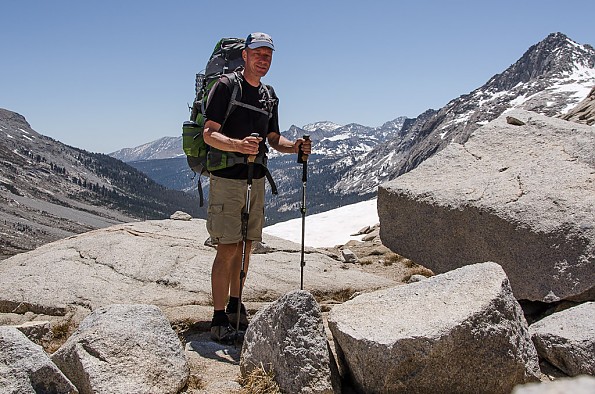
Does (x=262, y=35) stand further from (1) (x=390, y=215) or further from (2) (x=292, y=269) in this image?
(2) (x=292, y=269)

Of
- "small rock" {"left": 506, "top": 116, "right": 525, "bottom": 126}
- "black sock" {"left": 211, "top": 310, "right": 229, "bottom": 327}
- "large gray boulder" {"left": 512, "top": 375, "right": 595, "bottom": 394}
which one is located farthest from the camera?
"small rock" {"left": 506, "top": 116, "right": 525, "bottom": 126}

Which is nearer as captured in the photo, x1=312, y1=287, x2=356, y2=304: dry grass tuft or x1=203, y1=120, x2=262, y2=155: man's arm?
x1=203, y1=120, x2=262, y2=155: man's arm

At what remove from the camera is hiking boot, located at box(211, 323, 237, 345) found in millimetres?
8102

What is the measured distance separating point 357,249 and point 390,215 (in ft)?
24.2

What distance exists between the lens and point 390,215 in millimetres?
11148

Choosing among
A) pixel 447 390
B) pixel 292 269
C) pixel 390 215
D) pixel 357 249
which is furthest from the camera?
pixel 357 249

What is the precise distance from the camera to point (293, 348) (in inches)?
239

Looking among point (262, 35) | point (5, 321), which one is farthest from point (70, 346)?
point (262, 35)

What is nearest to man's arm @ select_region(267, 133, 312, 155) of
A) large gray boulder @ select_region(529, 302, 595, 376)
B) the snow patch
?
large gray boulder @ select_region(529, 302, 595, 376)

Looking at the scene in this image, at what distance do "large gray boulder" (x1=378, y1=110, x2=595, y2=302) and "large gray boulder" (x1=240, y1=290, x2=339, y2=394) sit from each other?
4.30m

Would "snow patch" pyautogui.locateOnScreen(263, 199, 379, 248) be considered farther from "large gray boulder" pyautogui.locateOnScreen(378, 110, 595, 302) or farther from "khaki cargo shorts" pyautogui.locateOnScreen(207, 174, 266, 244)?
"khaki cargo shorts" pyautogui.locateOnScreen(207, 174, 266, 244)

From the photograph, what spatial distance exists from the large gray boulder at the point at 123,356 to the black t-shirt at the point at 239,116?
99.5 inches

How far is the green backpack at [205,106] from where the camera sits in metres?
7.88

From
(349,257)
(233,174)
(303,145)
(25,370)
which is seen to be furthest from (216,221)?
(349,257)
